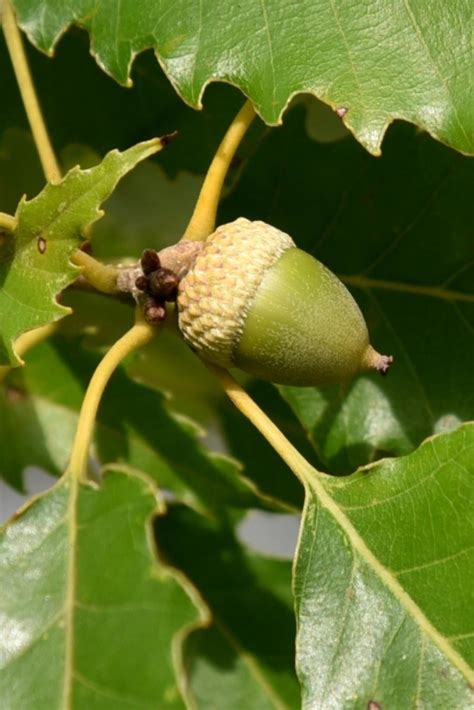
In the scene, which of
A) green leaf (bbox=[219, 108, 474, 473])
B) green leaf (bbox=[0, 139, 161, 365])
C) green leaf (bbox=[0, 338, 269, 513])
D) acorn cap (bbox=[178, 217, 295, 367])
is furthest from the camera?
green leaf (bbox=[0, 338, 269, 513])

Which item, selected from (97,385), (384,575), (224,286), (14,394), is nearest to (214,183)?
(224,286)

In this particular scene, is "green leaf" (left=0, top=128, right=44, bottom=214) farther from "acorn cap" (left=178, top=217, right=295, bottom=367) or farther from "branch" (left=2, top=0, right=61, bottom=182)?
"acorn cap" (left=178, top=217, right=295, bottom=367)

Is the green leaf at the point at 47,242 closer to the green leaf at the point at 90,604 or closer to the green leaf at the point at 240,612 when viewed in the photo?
the green leaf at the point at 90,604

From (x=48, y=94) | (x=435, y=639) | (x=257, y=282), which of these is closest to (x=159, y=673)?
(x=435, y=639)

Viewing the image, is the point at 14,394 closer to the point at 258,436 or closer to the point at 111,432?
the point at 111,432

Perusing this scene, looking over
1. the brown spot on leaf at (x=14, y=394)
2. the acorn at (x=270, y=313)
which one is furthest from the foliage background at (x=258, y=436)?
the acorn at (x=270, y=313)

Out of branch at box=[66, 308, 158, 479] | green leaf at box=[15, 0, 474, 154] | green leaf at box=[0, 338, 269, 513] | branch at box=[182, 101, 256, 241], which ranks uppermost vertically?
green leaf at box=[15, 0, 474, 154]

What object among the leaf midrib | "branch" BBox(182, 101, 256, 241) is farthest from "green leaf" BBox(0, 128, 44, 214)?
the leaf midrib
